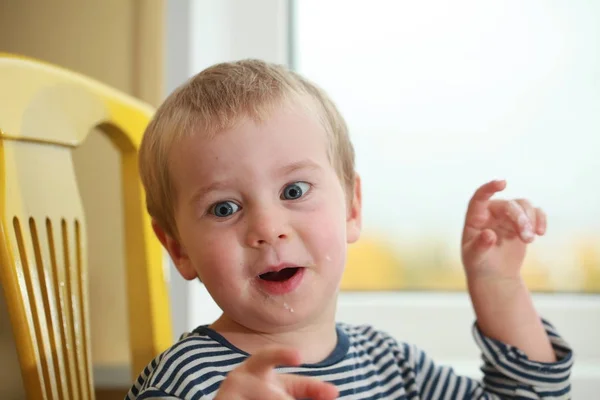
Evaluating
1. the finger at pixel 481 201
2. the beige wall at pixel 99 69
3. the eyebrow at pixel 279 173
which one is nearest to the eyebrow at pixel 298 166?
the eyebrow at pixel 279 173

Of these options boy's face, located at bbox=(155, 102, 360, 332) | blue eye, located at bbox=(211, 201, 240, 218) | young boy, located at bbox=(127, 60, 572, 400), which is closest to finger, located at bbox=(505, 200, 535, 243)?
young boy, located at bbox=(127, 60, 572, 400)

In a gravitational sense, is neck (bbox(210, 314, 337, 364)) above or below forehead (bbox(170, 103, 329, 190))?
below

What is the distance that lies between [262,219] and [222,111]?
121 millimetres

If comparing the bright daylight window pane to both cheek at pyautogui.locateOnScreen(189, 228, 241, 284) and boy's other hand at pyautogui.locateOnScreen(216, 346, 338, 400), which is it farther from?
boy's other hand at pyautogui.locateOnScreen(216, 346, 338, 400)

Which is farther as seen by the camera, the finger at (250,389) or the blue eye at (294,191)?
the blue eye at (294,191)

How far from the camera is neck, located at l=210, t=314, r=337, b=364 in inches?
30.5

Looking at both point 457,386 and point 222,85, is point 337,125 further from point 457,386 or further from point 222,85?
point 457,386

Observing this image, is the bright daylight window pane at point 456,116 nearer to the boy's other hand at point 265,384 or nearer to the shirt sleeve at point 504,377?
the shirt sleeve at point 504,377

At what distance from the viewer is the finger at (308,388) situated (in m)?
0.55

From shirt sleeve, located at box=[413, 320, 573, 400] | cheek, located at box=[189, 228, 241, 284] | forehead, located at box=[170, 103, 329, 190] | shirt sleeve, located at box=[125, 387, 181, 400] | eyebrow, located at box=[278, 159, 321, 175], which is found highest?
forehead, located at box=[170, 103, 329, 190]

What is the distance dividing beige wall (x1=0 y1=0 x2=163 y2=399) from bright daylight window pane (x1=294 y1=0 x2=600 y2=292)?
375mm

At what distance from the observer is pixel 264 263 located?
2.32ft

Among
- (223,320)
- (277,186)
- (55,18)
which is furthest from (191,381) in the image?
(55,18)

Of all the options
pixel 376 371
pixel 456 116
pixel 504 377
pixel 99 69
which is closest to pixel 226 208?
pixel 376 371
